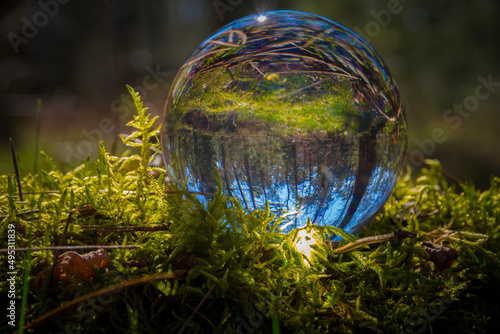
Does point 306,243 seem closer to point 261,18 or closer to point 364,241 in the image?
point 364,241

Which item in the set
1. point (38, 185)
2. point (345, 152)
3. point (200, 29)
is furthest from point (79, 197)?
point (200, 29)

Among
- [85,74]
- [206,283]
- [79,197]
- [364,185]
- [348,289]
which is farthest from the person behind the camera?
[85,74]

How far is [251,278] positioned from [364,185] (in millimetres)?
649

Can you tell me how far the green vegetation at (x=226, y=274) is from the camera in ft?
4.05

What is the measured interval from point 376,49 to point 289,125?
35.3 ft

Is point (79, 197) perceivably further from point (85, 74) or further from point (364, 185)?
point (85, 74)

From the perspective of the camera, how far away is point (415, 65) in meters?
11.1

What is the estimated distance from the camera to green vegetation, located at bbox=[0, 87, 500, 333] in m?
1.24

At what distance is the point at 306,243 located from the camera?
1479 mm

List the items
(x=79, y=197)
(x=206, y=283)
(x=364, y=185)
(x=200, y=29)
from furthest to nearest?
(x=200, y=29) → (x=79, y=197) → (x=364, y=185) → (x=206, y=283)

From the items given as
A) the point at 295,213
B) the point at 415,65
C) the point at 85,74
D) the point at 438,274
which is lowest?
the point at 438,274
